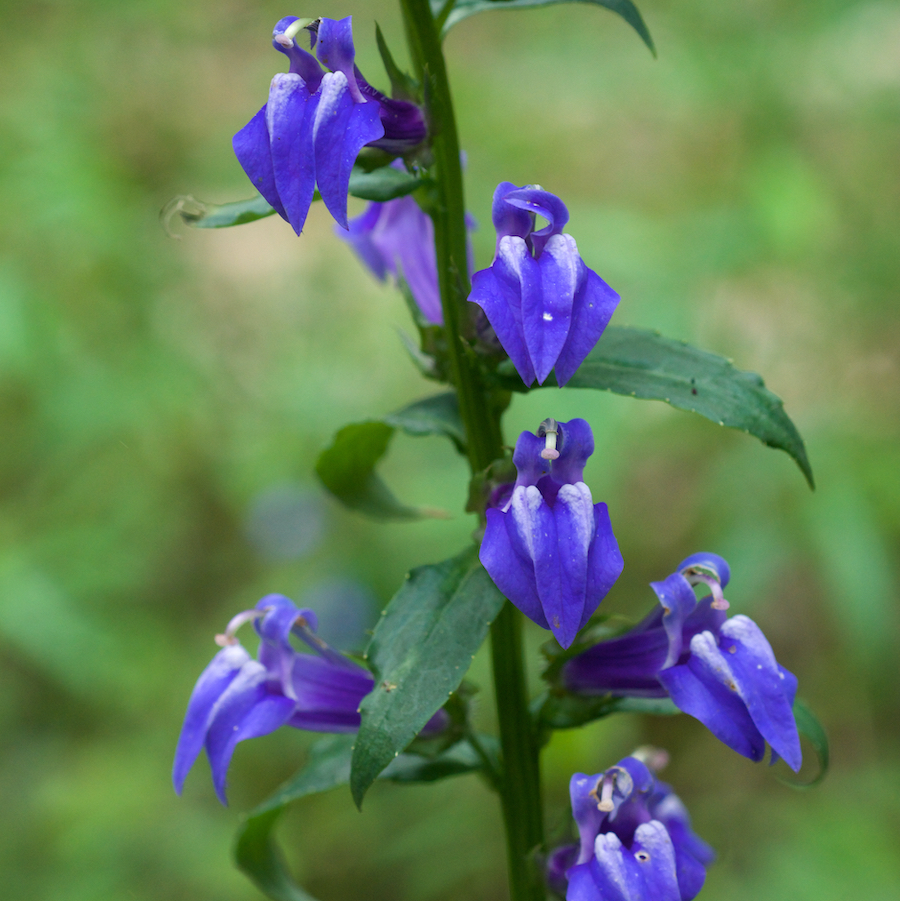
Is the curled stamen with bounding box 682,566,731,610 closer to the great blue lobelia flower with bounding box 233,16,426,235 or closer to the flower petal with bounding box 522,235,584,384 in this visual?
the flower petal with bounding box 522,235,584,384

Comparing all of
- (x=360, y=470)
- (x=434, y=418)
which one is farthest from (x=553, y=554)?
(x=360, y=470)

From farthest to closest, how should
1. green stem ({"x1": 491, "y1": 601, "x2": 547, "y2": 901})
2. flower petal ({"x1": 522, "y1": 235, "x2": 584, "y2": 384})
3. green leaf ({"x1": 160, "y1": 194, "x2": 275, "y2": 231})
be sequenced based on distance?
green stem ({"x1": 491, "y1": 601, "x2": 547, "y2": 901})
green leaf ({"x1": 160, "y1": 194, "x2": 275, "y2": 231})
flower petal ({"x1": 522, "y1": 235, "x2": 584, "y2": 384})

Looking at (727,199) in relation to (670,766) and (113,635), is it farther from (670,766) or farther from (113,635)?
(113,635)

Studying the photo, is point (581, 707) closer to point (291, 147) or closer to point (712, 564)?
point (712, 564)

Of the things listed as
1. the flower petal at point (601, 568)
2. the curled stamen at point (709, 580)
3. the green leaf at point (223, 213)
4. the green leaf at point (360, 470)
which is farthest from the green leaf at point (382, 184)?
the curled stamen at point (709, 580)

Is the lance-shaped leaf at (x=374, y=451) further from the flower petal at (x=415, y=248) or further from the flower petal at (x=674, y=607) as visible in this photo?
the flower petal at (x=674, y=607)

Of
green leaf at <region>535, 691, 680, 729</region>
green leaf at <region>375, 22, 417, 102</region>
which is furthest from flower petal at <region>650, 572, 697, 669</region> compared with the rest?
green leaf at <region>375, 22, 417, 102</region>
